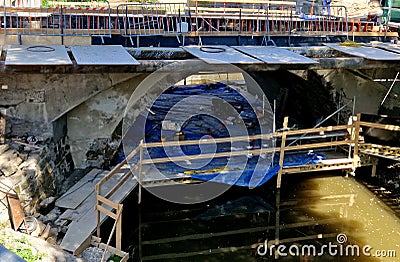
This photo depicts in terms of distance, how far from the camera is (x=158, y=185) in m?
10.6

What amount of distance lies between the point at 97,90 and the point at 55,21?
3.69 meters

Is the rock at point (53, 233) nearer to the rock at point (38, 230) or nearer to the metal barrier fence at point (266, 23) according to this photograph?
the rock at point (38, 230)

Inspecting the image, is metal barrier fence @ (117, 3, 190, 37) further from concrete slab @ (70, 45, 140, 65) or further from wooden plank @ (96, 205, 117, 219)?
wooden plank @ (96, 205, 117, 219)

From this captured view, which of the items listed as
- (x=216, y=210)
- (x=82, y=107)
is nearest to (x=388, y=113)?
(x=216, y=210)

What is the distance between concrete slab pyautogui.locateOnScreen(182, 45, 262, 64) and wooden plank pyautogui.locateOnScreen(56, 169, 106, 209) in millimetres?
3388

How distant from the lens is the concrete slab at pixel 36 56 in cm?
845

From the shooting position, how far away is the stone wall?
26.6 ft

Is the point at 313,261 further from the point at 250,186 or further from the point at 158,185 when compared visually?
the point at 158,185

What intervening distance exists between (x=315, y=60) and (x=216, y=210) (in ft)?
13.2

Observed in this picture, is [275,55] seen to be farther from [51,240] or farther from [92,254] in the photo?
[51,240]

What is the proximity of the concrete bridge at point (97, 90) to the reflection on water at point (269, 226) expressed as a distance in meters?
2.00

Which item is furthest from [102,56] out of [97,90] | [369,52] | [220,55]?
[369,52]

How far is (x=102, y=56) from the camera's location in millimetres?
9453

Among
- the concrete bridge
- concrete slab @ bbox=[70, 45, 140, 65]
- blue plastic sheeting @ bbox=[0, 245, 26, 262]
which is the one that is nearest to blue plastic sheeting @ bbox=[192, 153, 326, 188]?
the concrete bridge
